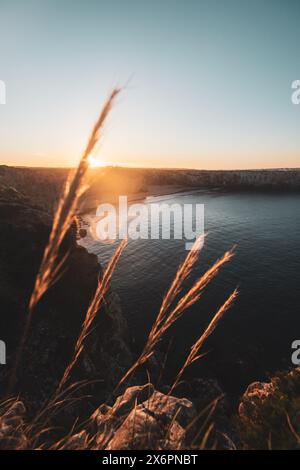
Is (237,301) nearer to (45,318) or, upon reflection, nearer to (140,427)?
(45,318)

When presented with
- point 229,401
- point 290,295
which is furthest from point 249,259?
point 229,401

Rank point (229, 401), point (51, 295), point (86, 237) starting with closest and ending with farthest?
point (229, 401)
point (51, 295)
point (86, 237)

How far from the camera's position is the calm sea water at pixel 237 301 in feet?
47.1

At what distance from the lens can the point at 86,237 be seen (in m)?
42.7

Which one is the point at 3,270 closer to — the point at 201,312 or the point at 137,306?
the point at 137,306

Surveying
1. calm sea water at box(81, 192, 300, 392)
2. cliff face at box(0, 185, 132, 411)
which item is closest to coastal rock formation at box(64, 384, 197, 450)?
calm sea water at box(81, 192, 300, 392)

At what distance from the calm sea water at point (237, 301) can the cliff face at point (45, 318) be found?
131 inches

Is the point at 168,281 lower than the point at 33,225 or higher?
lower

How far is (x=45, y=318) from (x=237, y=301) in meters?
17.0

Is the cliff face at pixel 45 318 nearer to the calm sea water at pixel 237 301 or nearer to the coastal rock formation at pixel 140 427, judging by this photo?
the calm sea water at pixel 237 301
